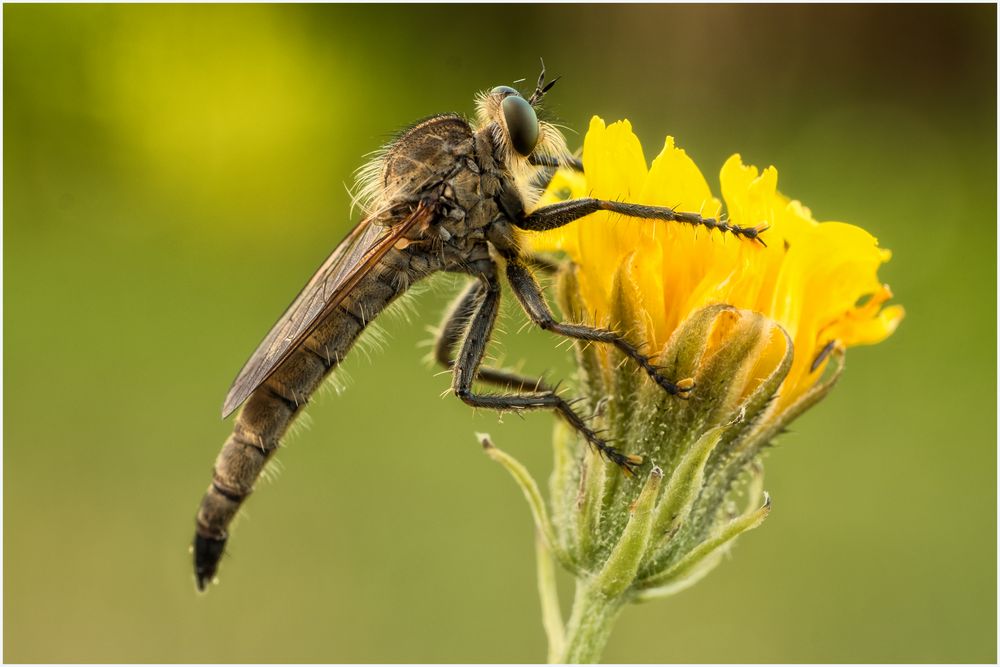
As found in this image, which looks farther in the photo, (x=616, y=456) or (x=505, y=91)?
(x=505, y=91)

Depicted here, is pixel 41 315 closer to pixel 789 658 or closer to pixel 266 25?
pixel 266 25

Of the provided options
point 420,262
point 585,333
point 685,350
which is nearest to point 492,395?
point 585,333

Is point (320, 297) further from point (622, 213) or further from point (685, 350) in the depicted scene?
point (685, 350)

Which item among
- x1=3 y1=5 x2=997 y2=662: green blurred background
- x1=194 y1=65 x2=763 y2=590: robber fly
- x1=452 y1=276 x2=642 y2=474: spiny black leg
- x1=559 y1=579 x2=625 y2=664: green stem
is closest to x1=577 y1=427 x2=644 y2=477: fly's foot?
x1=452 y1=276 x2=642 y2=474: spiny black leg

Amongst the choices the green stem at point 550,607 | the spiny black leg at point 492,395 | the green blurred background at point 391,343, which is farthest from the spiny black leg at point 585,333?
the green blurred background at point 391,343

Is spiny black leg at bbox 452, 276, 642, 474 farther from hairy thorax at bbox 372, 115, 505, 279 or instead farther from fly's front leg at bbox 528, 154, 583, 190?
fly's front leg at bbox 528, 154, 583, 190

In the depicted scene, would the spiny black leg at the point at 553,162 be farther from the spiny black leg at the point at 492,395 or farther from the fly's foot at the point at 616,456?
the fly's foot at the point at 616,456

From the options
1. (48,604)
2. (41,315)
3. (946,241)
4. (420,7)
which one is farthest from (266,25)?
(946,241)
